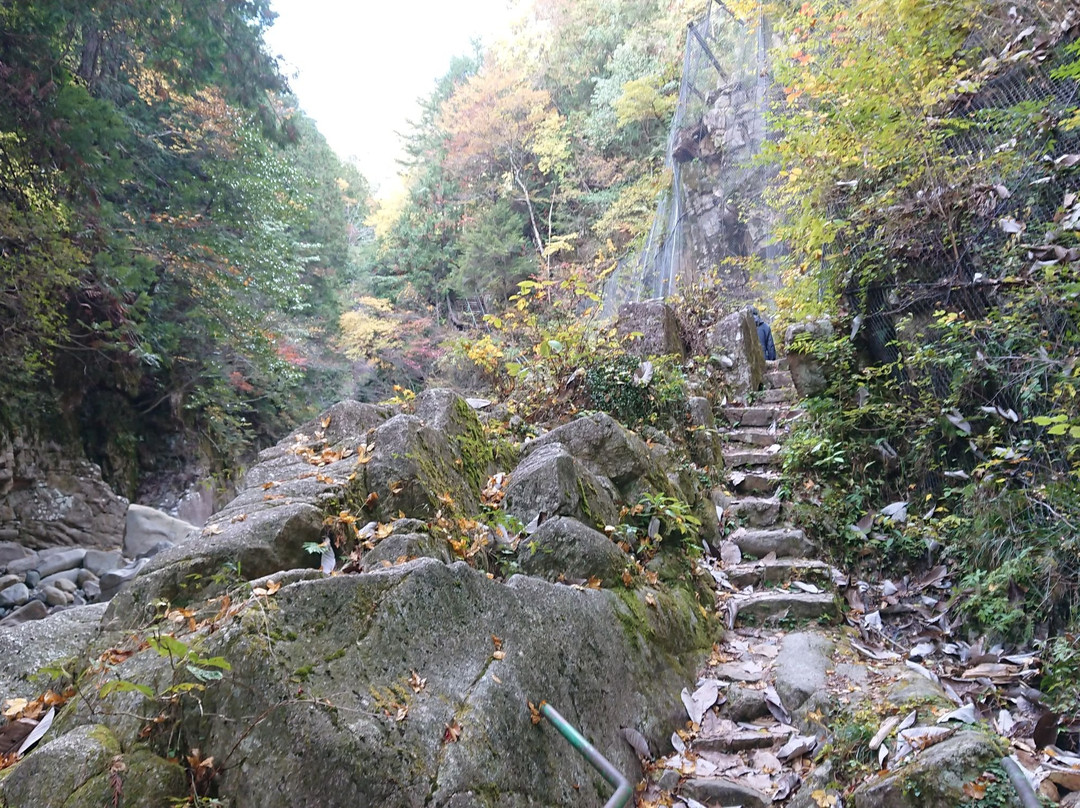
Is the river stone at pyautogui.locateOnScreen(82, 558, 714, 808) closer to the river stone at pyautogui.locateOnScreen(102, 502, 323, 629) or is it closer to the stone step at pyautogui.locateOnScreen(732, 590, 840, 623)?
the river stone at pyautogui.locateOnScreen(102, 502, 323, 629)

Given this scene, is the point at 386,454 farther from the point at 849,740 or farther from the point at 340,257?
the point at 340,257

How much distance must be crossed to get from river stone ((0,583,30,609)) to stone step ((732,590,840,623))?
7.68m

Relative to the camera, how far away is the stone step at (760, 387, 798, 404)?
753cm

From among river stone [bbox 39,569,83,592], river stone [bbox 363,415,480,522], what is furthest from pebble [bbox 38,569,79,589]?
river stone [bbox 363,415,480,522]

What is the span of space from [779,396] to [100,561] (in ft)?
29.9

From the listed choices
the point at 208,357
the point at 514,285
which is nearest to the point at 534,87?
the point at 514,285

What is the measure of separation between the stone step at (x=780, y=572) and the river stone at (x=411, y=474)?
2.08 meters

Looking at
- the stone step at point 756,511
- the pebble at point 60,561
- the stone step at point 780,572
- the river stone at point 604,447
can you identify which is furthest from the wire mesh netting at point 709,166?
the pebble at point 60,561

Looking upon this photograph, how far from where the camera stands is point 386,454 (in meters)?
3.23

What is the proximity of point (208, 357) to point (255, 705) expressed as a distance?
10.5 metres

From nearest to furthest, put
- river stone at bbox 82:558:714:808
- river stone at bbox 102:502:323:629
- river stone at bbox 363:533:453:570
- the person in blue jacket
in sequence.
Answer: river stone at bbox 82:558:714:808 < river stone at bbox 102:502:323:629 < river stone at bbox 363:533:453:570 < the person in blue jacket

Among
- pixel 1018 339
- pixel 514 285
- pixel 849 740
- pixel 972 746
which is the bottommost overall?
pixel 849 740

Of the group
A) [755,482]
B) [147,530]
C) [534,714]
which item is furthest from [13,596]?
[755,482]

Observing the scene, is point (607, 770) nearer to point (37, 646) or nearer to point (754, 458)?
point (37, 646)
